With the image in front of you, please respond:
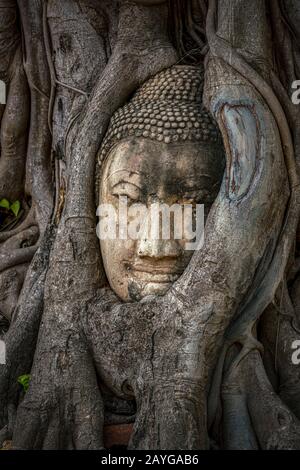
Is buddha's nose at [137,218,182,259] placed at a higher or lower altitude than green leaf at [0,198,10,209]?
lower

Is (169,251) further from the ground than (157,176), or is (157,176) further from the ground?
(157,176)

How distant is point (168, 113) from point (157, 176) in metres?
0.29

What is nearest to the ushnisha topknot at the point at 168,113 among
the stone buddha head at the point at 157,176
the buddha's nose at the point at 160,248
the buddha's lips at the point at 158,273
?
the stone buddha head at the point at 157,176

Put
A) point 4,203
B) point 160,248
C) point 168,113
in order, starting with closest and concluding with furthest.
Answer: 1. point 160,248
2. point 168,113
3. point 4,203

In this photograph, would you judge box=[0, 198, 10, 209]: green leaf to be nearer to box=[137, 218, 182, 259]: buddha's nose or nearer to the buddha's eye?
the buddha's eye

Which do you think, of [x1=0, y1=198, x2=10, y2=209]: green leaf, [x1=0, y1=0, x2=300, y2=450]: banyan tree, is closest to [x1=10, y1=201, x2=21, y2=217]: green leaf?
[x1=0, y1=198, x2=10, y2=209]: green leaf

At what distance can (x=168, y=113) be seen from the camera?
4457 millimetres

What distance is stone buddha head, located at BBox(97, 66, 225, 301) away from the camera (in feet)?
14.4

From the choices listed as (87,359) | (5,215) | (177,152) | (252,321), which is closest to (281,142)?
(177,152)

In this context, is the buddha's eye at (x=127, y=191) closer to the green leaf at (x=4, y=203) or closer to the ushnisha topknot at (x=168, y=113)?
the ushnisha topknot at (x=168, y=113)

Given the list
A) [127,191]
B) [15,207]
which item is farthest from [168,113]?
[15,207]

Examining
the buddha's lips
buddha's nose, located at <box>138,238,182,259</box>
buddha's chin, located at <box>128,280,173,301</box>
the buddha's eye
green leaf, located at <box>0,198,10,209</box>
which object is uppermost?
green leaf, located at <box>0,198,10,209</box>

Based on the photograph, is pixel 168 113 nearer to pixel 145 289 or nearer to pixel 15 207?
pixel 145 289

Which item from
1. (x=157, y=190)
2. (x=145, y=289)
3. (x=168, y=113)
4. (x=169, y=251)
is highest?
(x=168, y=113)
